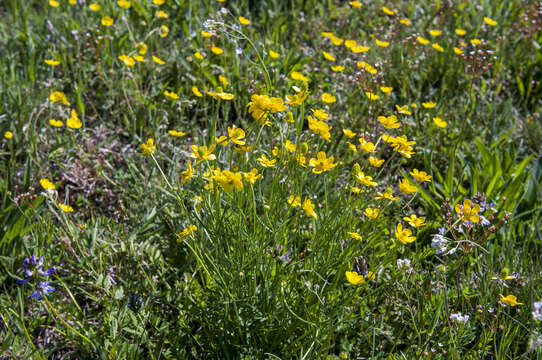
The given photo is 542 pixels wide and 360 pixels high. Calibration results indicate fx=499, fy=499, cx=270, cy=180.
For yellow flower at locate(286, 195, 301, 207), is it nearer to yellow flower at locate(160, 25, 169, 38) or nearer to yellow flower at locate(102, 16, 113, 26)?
yellow flower at locate(160, 25, 169, 38)

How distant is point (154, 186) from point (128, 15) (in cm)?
174

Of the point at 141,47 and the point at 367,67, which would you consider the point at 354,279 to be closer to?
the point at 367,67

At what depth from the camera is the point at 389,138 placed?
1.74 meters

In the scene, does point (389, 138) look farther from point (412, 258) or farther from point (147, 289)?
point (147, 289)

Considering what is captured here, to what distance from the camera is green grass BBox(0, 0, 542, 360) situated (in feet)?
Answer: 5.47

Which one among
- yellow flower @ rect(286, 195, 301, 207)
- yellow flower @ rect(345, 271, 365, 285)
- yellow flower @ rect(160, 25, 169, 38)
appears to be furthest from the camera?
yellow flower @ rect(160, 25, 169, 38)

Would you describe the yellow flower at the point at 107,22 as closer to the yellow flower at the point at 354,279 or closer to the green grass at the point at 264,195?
the green grass at the point at 264,195

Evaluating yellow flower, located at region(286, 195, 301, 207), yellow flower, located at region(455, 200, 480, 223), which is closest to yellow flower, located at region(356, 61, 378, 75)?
yellow flower, located at region(455, 200, 480, 223)

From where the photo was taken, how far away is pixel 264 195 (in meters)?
2.18

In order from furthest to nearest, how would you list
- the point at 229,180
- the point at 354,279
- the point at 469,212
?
the point at 469,212
the point at 354,279
the point at 229,180

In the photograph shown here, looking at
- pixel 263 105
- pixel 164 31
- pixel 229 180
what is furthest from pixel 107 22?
pixel 229 180

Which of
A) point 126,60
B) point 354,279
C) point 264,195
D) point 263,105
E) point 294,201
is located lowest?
point 264,195

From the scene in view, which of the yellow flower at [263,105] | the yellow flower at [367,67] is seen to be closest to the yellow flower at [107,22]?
the yellow flower at [367,67]

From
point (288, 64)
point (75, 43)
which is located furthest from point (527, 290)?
point (75, 43)
